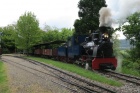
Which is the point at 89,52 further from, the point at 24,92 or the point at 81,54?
the point at 24,92

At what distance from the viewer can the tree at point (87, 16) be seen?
40.7 m

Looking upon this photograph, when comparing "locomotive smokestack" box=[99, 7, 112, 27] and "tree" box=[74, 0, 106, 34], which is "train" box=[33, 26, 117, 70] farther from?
"tree" box=[74, 0, 106, 34]

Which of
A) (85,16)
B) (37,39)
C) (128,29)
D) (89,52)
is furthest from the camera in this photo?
(37,39)

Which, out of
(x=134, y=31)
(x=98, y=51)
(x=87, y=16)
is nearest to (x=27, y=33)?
(x=87, y=16)

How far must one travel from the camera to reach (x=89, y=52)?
76.1 ft

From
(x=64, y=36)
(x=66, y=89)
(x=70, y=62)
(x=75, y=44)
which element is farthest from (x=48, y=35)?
(x=66, y=89)

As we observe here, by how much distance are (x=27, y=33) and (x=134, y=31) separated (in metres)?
28.7

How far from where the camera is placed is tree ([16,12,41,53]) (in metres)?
51.6

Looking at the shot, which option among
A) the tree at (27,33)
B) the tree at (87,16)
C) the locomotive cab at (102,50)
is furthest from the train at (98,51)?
the tree at (27,33)

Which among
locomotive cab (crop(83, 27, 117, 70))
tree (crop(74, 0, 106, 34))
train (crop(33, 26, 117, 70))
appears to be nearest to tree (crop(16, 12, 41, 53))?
tree (crop(74, 0, 106, 34))

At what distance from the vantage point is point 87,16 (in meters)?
41.2

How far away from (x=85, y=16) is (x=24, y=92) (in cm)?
2927

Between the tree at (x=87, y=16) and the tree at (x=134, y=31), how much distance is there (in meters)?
13.5

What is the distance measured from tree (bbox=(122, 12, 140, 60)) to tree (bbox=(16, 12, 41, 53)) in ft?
89.6
